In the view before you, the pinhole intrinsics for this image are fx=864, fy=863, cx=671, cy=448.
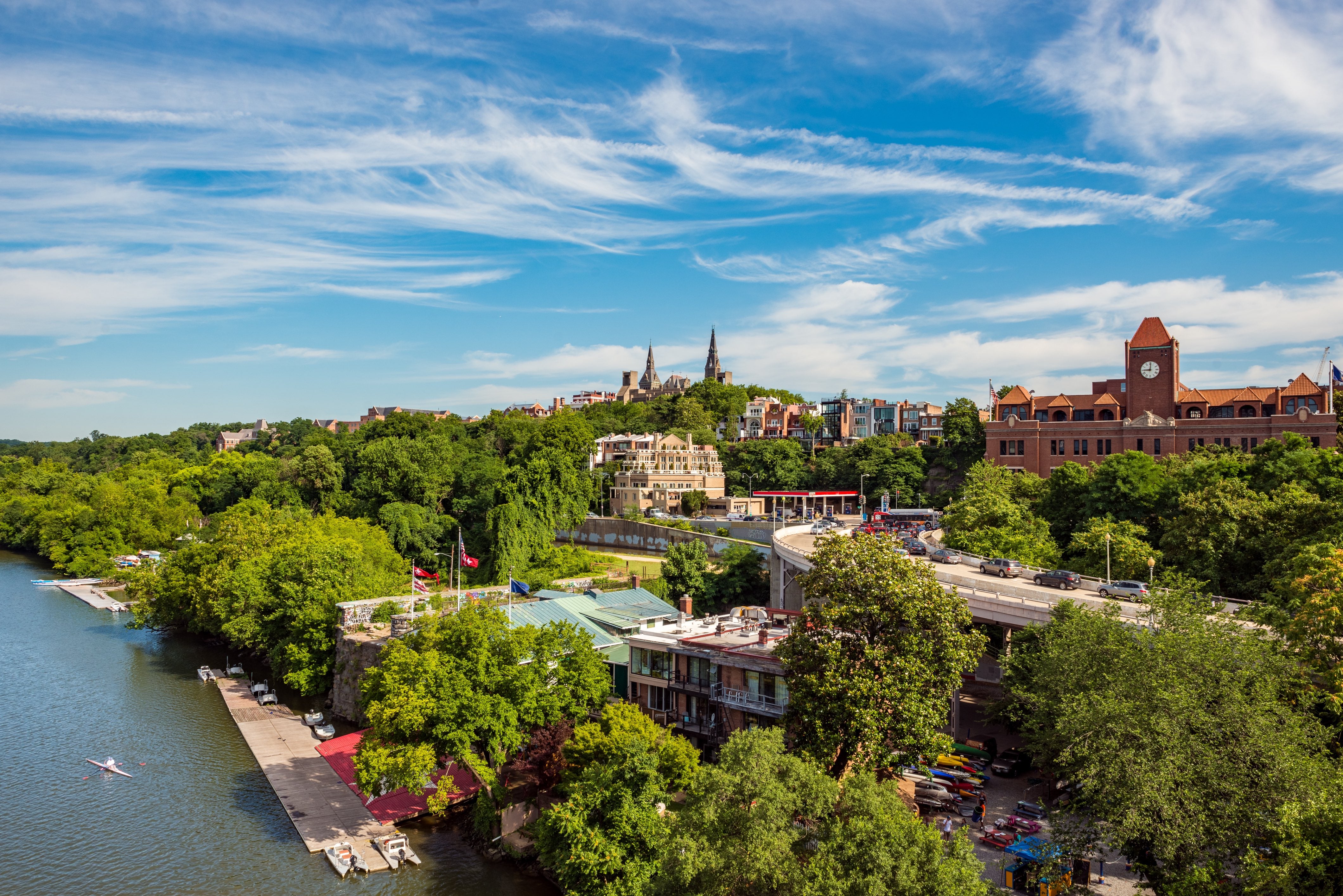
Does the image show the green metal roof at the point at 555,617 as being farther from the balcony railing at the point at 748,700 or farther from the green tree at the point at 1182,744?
the green tree at the point at 1182,744

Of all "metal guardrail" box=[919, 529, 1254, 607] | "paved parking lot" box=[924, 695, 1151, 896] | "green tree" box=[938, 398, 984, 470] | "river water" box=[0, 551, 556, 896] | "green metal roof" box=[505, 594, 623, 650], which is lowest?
"river water" box=[0, 551, 556, 896]

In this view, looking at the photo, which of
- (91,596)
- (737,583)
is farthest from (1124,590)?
(91,596)

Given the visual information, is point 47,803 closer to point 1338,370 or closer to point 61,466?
point 1338,370

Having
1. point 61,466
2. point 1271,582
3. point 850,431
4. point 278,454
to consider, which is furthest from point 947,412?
point 61,466

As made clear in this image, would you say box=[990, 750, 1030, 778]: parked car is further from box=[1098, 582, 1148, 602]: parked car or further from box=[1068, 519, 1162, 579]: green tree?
box=[1068, 519, 1162, 579]: green tree

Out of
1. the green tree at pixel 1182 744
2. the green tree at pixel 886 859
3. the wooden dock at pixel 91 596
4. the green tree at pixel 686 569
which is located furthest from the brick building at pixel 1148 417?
the wooden dock at pixel 91 596

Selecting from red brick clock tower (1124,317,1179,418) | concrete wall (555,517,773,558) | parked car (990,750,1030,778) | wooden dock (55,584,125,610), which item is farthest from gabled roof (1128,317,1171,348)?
wooden dock (55,584,125,610)
